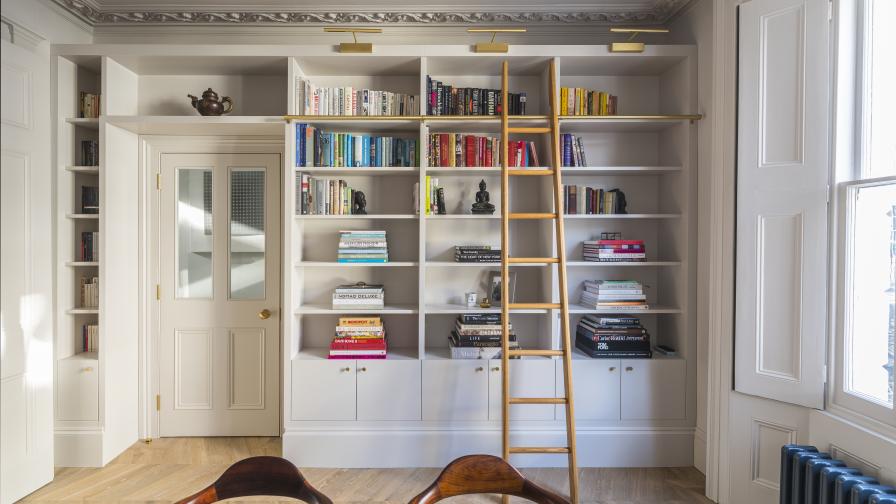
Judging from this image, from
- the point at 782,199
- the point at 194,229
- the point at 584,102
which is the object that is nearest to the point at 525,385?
the point at 782,199

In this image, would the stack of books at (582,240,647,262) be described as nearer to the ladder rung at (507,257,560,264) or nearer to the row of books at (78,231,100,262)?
the ladder rung at (507,257,560,264)

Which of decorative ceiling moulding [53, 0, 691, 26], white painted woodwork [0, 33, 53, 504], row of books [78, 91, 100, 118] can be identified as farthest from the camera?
decorative ceiling moulding [53, 0, 691, 26]

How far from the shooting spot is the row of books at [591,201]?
3.25 meters

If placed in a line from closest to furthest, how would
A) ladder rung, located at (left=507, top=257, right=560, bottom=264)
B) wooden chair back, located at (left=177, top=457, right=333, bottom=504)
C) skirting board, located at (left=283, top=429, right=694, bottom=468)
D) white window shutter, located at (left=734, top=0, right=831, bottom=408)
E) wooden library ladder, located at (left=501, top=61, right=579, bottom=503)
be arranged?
wooden chair back, located at (left=177, top=457, right=333, bottom=504), white window shutter, located at (left=734, top=0, right=831, bottom=408), wooden library ladder, located at (left=501, top=61, right=579, bottom=503), ladder rung, located at (left=507, top=257, right=560, bottom=264), skirting board, located at (left=283, top=429, right=694, bottom=468)

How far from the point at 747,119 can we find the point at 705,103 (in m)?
0.57

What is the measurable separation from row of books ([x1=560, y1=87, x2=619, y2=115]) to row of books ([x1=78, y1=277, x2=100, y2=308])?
3279mm

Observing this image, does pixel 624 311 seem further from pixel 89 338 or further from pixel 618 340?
pixel 89 338

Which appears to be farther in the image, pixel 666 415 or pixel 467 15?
pixel 467 15

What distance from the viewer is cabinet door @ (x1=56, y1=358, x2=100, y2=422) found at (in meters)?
3.16

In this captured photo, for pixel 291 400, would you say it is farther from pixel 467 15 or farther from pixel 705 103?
pixel 705 103

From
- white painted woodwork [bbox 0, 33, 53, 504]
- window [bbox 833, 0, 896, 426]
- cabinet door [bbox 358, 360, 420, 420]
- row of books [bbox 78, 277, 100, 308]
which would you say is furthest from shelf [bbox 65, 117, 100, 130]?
window [bbox 833, 0, 896, 426]

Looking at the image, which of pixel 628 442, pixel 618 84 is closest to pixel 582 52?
pixel 618 84

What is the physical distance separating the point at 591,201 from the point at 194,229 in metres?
2.81

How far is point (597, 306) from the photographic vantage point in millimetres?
3219
